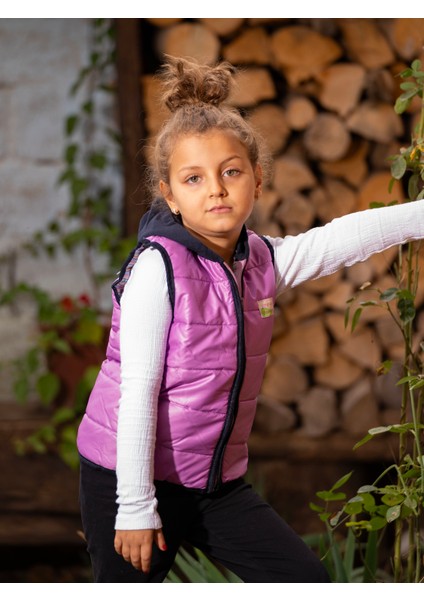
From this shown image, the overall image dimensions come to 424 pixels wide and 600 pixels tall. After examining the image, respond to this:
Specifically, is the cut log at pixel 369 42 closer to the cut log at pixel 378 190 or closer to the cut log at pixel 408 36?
the cut log at pixel 408 36

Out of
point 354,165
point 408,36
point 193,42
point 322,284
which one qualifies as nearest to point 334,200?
point 354,165

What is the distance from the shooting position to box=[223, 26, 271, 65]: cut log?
238cm

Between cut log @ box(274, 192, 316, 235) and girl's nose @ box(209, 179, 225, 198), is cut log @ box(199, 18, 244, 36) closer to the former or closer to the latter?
cut log @ box(274, 192, 316, 235)

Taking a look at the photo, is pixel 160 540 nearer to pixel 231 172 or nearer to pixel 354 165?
pixel 231 172

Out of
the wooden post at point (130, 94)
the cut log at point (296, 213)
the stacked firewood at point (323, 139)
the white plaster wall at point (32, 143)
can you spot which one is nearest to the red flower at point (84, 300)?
the white plaster wall at point (32, 143)

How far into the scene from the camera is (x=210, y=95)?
135 centimetres

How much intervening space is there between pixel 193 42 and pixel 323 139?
430 millimetres

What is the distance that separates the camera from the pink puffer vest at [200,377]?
48.9 inches

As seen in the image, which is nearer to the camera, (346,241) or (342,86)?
(346,241)

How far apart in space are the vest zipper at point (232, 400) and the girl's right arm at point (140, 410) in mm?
98

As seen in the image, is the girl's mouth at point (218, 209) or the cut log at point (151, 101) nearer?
the girl's mouth at point (218, 209)

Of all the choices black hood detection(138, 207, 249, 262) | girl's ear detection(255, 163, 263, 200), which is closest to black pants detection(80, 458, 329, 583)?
black hood detection(138, 207, 249, 262)

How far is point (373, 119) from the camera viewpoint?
7.73 feet
